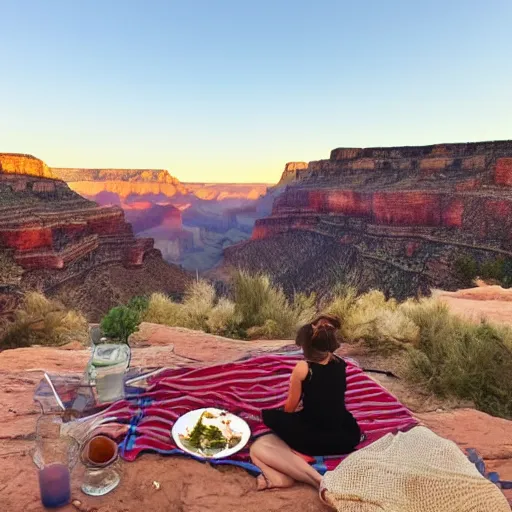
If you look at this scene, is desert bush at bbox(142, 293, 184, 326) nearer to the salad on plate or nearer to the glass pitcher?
the salad on plate

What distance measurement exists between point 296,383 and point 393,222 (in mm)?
32768

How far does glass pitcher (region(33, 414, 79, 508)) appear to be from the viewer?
2.64 metres

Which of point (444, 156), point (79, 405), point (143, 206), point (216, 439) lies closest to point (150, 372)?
point (79, 405)

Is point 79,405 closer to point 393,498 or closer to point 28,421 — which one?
point 28,421

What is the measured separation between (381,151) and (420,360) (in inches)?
1877

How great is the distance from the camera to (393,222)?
3378 centimetres

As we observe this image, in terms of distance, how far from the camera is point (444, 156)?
4150 cm

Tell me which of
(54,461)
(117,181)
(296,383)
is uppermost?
(117,181)

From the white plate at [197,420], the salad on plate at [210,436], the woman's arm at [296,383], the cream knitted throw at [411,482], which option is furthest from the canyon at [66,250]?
the cream knitted throw at [411,482]

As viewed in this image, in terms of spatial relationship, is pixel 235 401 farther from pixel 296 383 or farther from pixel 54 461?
pixel 54 461

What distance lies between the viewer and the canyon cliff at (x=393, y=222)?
2489 centimetres

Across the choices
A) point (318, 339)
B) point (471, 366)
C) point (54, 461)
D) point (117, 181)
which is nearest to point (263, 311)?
point (471, 366)

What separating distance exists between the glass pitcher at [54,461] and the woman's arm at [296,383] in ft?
5.53

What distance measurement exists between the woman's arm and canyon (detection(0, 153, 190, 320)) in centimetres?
1850
